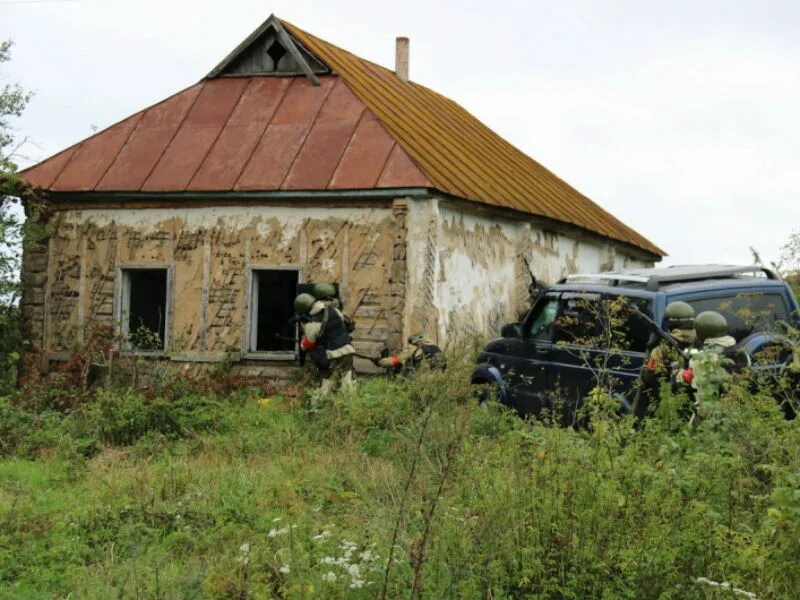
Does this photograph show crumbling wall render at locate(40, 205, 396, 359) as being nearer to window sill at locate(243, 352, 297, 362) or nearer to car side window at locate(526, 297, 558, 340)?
window sill at locate(243, 352, 297, 362)

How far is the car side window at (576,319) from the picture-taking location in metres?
10.7

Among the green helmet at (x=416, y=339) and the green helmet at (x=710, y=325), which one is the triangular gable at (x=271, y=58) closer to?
the green helmet at (x=416, y=339)

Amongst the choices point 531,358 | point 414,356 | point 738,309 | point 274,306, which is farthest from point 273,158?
point 738,309

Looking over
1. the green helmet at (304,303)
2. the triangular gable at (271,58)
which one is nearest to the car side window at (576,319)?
the green helmet at (304,303)

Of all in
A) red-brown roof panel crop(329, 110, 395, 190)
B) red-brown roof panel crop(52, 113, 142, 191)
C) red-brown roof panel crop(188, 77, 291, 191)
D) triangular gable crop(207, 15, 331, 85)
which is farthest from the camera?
triangular gable crop(207, 15, 331, 85)

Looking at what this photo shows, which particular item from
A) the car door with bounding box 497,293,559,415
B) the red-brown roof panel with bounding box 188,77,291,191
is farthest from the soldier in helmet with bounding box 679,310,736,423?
the red-brown roof panel with bounding box 188,77,291,191

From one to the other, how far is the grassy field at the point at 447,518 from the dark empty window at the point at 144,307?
615 centimetres

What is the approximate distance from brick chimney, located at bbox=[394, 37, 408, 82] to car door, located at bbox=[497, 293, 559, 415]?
11.0 meters

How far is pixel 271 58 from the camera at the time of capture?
17.7 meters

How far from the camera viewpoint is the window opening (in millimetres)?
17672

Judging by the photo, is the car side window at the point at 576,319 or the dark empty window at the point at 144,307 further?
the dark empty window at the point at 144,307

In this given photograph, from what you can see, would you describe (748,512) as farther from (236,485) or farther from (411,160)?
(411,160)

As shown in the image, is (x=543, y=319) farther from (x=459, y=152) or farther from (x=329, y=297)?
(x=459, y=152)

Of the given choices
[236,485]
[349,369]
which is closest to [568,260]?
[349,369]
